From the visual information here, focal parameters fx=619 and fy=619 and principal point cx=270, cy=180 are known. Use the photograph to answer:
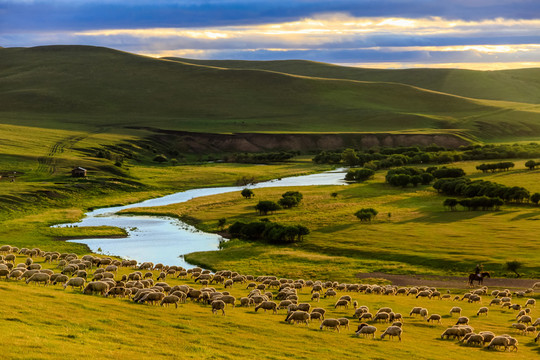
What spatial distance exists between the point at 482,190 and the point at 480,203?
24.4 feet

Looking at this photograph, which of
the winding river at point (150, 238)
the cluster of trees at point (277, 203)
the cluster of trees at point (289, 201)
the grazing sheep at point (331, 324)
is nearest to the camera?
the grazing sheep at point (331, 324)

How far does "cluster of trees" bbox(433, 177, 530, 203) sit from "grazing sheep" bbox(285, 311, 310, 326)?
6125 centimetres

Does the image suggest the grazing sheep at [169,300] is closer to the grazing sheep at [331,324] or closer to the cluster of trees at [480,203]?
the grazing sheep at [331,324]

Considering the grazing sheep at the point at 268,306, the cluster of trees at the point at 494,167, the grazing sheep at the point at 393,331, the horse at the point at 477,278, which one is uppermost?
the cluster of trees at the point at 494,167

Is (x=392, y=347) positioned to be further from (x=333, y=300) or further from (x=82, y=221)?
(x=82, y=221)

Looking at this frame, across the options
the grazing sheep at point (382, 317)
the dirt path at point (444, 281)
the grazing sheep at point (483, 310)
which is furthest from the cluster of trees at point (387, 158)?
the grazing sheep at point (382, 317)

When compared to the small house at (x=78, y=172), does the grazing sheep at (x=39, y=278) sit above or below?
above

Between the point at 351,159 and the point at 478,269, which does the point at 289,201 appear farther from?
the point at 351,159

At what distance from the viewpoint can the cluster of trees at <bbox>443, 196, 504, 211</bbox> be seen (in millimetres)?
78625

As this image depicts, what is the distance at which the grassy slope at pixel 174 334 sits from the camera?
21156mm

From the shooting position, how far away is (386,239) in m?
64.4

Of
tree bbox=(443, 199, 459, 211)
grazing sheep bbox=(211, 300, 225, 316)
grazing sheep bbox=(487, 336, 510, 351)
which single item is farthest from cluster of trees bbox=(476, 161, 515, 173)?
grazing sheep bbox=(211, 300, 225, 316)

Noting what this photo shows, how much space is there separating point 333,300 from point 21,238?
41.5 m

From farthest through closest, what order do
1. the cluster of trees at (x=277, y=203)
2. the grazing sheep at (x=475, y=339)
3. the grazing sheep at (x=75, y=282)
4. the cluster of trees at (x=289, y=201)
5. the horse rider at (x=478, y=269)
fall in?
the cluster of trees at (x=289, y=201) → the cluster of trees at (x=277, y=203) → the horse rider at (x=478, y=269) → the grazing sheep at (x=75, y=282) → the grazing sheep at (x=475, y=339)
